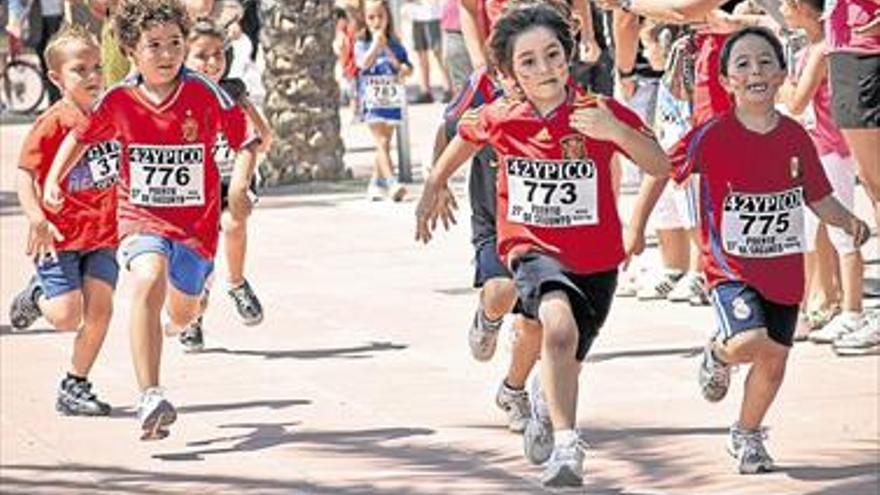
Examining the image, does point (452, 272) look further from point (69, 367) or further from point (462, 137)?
point (462, 137)

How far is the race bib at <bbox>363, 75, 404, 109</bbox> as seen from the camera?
18375 millimetres

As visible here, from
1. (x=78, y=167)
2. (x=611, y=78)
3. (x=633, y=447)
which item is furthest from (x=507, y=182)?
(x=611, y=78)

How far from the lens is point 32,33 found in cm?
2514

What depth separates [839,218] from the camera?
29.8ft

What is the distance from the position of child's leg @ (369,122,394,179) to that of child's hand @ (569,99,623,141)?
908 cm

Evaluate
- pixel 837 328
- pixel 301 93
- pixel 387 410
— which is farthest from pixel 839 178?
pixel 301 93

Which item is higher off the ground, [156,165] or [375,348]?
[156,165]

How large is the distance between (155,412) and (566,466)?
1847 mm

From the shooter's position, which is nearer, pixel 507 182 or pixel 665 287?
pixel 507 182

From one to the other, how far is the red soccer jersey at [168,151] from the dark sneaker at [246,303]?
207 cm

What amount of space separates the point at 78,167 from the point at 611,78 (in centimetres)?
338

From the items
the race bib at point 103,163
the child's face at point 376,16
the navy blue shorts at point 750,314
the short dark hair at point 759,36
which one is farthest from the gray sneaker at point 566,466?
the child's face at point 376,16

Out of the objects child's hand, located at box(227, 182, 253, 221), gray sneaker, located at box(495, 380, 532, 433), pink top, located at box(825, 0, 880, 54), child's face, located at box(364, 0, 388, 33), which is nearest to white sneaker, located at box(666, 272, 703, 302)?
pink top, located at box(825, 0, 880, 54)

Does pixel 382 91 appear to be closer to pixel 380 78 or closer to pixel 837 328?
pixel 380 78
